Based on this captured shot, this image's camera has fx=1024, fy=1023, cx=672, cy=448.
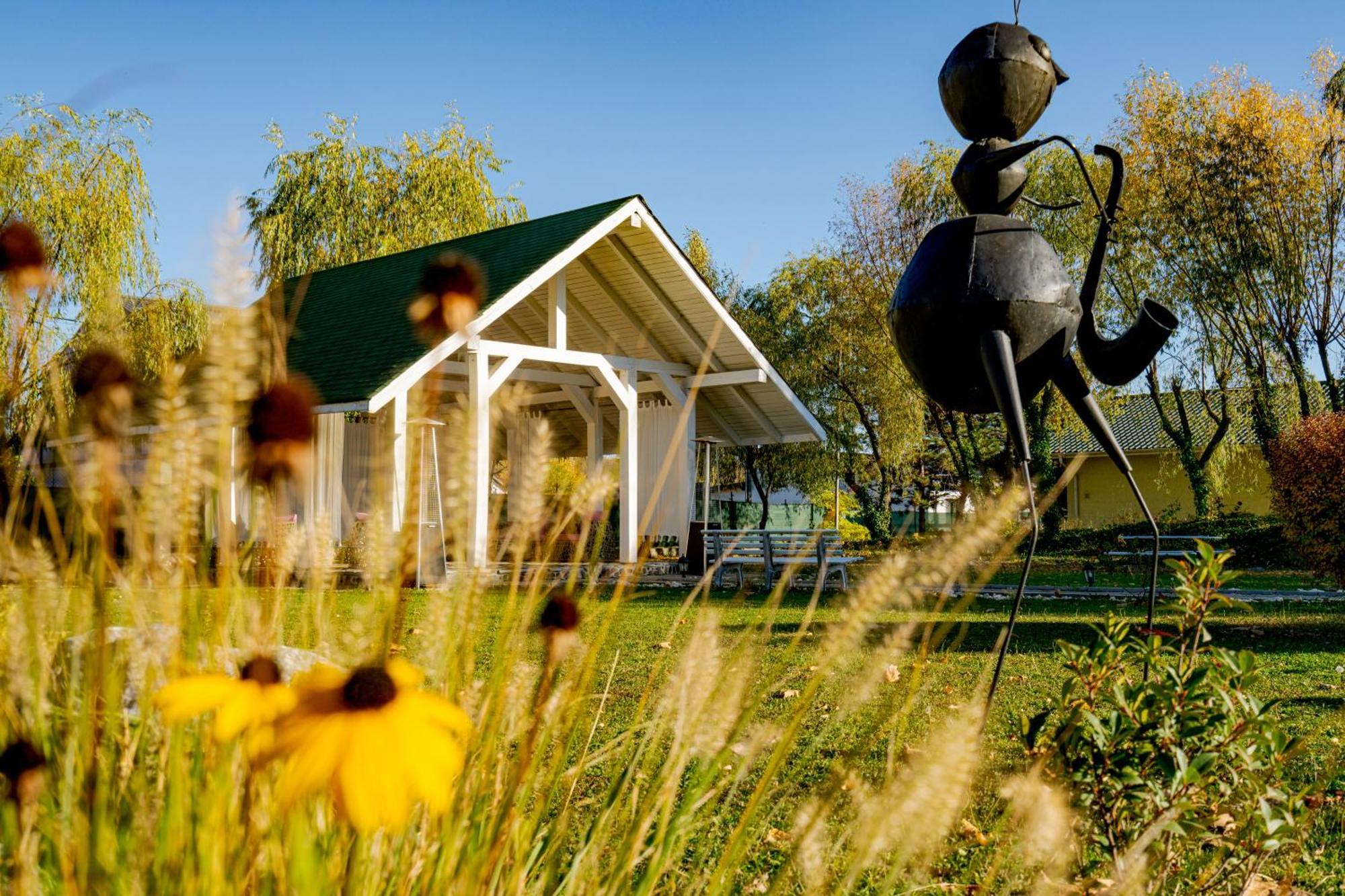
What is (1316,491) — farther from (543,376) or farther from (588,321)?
(543,376)

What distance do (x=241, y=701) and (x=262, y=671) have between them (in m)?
0.05

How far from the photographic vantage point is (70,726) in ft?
3.83

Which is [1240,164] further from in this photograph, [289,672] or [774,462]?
[289,672]

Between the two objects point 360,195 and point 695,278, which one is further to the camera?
point 360,195

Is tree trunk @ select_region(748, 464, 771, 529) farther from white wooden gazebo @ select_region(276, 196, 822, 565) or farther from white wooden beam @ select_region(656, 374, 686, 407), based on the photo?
white wooden beam @ select_region(656, 374, 686, 407)

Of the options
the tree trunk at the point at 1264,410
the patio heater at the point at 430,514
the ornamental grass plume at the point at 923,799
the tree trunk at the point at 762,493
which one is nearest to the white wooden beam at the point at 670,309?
the patio heater at the point at 430,514

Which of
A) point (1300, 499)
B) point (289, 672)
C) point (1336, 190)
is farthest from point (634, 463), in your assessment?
point (1336, 190)

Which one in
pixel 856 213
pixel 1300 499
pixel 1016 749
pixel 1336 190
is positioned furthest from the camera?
pixel 856 213

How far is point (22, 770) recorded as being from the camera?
2.47 ft

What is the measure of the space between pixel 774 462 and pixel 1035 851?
27.3 metres

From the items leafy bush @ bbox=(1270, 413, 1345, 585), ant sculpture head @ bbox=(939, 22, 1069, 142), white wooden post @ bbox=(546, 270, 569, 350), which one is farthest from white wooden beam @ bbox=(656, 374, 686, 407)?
ant sculpture head @ bbox=(939, 22, 1069, 142)

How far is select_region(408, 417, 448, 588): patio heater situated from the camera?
42.8 inches

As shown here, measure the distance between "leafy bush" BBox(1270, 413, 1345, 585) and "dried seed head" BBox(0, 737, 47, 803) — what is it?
939 centimetres

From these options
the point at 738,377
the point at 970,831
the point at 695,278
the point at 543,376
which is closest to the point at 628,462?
the point at 738,377
